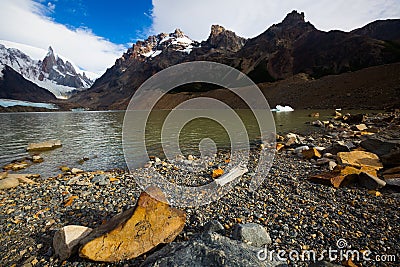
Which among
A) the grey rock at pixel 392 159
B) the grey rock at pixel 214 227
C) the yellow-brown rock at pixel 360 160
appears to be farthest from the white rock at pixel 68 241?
the grey rock at pixel 392 159

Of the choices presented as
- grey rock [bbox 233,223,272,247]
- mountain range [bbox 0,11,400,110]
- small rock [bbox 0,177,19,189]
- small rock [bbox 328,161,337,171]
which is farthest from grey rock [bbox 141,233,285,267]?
Answer: mountain range [bbox 0,11,400,110]

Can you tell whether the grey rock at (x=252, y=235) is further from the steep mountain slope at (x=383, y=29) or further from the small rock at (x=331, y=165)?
the steep mountain slope at (x=383, y=29)

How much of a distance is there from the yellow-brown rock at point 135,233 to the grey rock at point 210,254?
1.61ft

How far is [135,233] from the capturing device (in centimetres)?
359

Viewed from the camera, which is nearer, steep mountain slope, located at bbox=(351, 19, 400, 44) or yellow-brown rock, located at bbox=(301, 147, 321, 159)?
yellow-brown rock, located at bbox=(301, 147, 321, 159)

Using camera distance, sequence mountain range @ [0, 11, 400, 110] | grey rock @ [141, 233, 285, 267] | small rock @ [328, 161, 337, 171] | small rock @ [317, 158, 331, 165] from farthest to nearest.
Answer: mountain range @ [0, 11, 400, 110] → small rock @ [317, 158, 331, 165] → small rock @ [328, 161, 337, 171] → grey rock @ [141, 233, 285, 267]

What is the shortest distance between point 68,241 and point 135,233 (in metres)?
1.13

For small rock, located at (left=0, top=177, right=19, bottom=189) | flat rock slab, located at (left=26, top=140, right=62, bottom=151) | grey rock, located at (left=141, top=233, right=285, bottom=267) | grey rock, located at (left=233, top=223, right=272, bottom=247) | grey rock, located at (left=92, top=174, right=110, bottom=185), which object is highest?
grey rock, located at (left=141, top=233, right=285, bottom=267)

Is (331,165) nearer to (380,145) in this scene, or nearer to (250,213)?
(380,145)

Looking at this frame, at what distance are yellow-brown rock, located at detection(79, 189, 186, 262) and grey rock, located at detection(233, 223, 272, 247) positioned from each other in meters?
1.07

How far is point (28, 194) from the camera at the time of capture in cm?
668

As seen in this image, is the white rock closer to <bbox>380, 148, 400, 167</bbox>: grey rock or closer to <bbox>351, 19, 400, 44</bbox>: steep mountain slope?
<bbox>380, 148, 400, 167</bbox>: grey rock

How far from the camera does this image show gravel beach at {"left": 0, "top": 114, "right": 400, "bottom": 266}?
3.66 metres

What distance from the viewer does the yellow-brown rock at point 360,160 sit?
6686 mm
